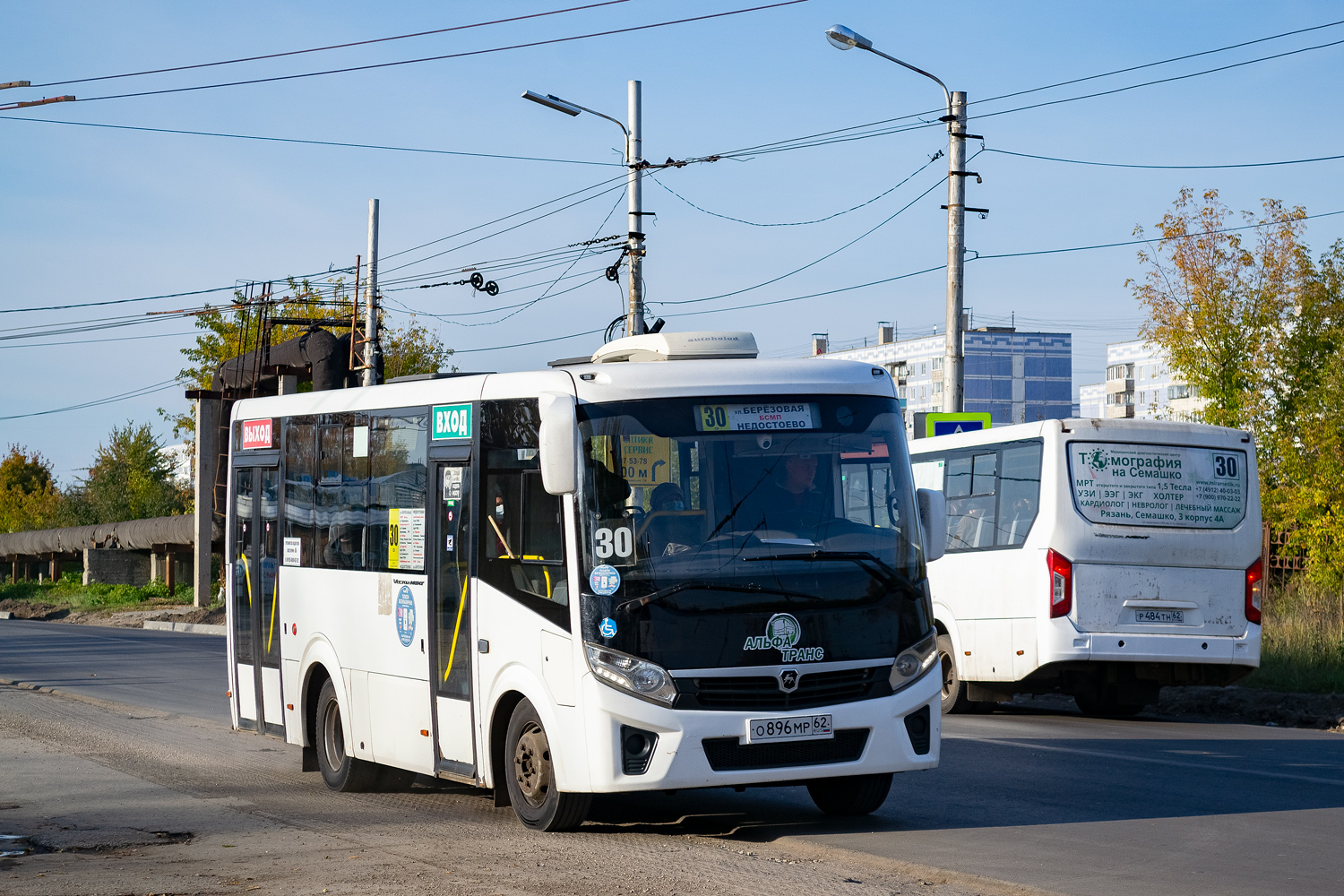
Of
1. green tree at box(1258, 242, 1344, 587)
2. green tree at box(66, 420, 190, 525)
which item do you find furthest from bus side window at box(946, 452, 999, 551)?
green tree at box(66, 420, 190, 525)

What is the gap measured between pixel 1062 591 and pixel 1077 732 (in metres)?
1.32

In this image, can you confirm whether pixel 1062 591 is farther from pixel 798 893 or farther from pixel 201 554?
pixel 201 554

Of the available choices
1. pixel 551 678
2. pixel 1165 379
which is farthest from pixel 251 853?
pixel 1165 379

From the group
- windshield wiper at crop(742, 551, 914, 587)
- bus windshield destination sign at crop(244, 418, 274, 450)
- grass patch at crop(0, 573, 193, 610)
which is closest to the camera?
windshield wiper at crop(742, 551, 914, 587)

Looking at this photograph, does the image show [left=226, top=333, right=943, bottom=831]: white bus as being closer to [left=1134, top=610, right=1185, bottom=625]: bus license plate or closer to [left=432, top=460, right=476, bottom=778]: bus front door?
[left=432, top=460, right=476, bottom=778]: bus front door

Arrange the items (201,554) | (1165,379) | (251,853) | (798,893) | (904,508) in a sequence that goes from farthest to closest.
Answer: (1165,379)
(201,554)
(904,508)
(251,853)
(798,893)

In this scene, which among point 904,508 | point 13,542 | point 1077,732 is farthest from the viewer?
point 13,542

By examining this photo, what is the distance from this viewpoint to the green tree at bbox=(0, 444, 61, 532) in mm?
82125

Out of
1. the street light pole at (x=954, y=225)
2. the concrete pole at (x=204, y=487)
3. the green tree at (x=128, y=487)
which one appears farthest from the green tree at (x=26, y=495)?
the street light pole at (x=954, y=225)

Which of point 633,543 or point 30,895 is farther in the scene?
point 633,543

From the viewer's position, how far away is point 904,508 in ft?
29.8

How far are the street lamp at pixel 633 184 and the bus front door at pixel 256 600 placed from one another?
11660mm

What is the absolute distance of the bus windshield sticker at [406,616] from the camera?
33.0ft

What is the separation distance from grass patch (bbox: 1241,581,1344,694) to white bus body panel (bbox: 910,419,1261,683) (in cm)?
224
